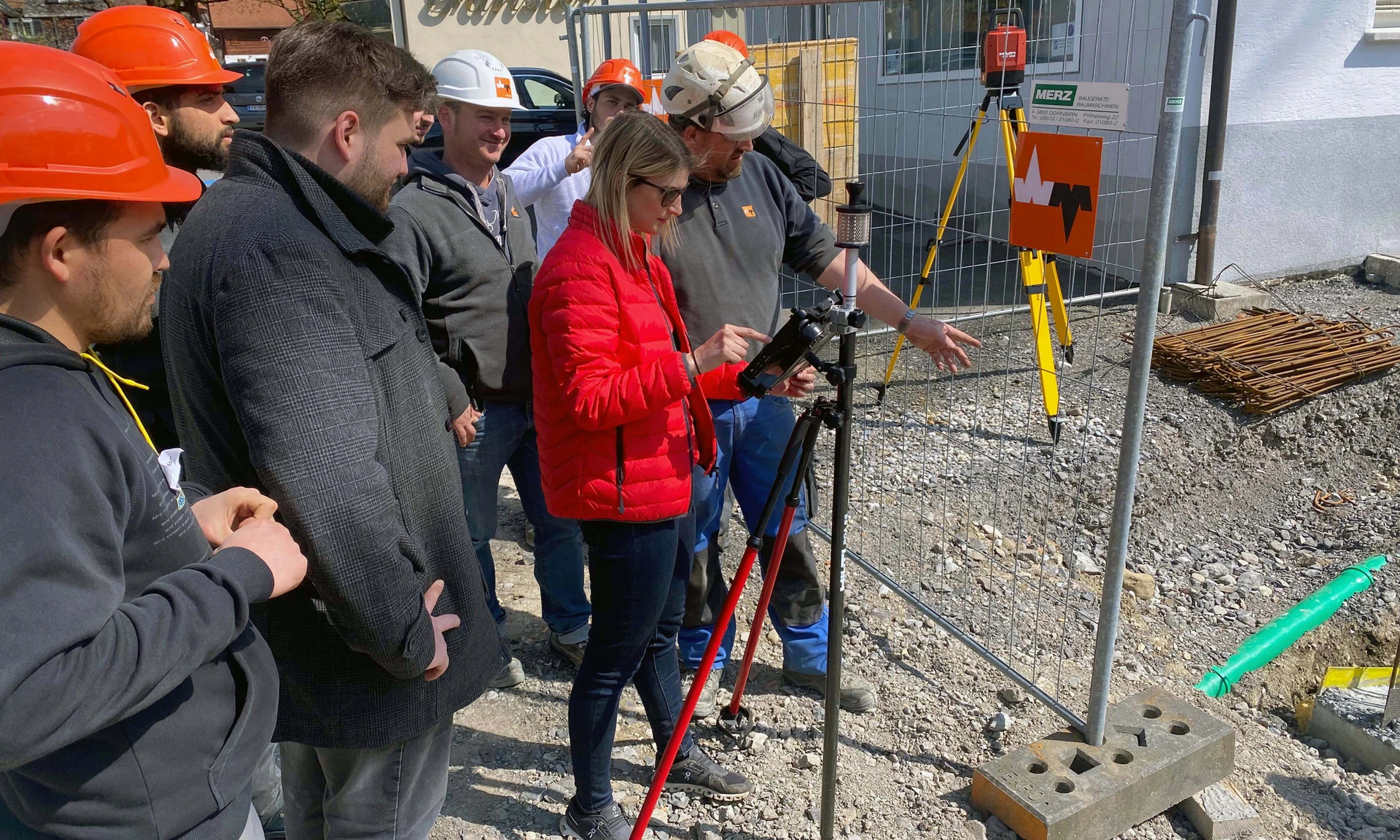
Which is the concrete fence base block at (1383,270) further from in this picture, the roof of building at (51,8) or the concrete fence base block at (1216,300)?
the roof of building at (51,8)

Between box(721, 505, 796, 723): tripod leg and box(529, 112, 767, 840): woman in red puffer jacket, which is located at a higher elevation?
box(529, 112, 767, 840): woman in red puffer jacket

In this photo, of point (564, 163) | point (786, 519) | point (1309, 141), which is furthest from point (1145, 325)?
point (1309, 141)

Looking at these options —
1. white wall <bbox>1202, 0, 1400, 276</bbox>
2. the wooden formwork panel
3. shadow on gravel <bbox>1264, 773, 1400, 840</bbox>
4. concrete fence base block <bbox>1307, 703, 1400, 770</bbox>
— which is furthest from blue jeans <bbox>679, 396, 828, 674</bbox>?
white wall <bbox>1202, 0, 1400, 276</bbox>

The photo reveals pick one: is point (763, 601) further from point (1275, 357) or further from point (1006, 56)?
point (1275, 357)

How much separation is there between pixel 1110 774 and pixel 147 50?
3.45m

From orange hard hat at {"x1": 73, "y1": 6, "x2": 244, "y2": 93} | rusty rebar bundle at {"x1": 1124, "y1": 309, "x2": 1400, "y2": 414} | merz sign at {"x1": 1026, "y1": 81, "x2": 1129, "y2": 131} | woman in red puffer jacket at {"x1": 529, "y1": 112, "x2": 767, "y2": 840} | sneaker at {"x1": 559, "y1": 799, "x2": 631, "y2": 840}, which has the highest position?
orange hard hat at {"x1": 73, "y1": 6, "x2": 244, "y2": 93}

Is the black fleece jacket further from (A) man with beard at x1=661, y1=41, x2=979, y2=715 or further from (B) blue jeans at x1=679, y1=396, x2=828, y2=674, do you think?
(B) blue jeans at x1=679, y1=396, x2=828, y2=674

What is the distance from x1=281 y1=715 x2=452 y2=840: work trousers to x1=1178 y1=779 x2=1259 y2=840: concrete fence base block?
6.84 ft

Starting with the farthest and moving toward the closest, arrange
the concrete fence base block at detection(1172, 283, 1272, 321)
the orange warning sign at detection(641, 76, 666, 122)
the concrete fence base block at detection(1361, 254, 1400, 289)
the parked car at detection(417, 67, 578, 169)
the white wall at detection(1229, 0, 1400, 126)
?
the parked car at detection(417, 67, 578, 169)
the concrete fence base block at detection(1361, 254, 1400, 289)
the white wall at detection(1229, 0, 1400, 126)
the concrete fence base block at detection(1172, 283, 1272, 321)
the orange warning sign at detection(641, 76, 666, 122)

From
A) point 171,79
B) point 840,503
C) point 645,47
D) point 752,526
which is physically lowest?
point 752,526

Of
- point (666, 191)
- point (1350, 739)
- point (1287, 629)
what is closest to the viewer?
point (666, 191)

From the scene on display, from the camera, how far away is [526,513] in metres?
3.49

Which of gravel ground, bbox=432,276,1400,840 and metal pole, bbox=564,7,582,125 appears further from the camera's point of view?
metal pole, bbox=564,7,582,125

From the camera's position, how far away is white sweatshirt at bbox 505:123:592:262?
12.9ft
